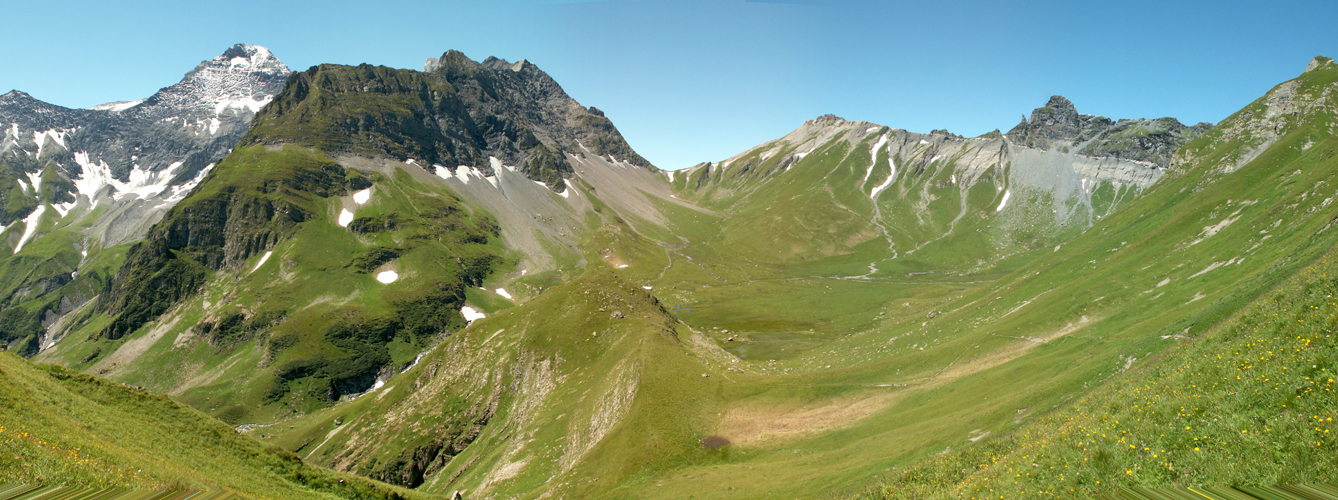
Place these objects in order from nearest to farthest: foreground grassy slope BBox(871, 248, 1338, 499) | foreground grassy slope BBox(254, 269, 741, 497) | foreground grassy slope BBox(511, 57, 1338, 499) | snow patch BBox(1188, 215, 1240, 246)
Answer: foreground grassy slope BBox(871, 248, 1338, 499)
foreground grassy slope BBox(511, 57, 1338, 499)
foreground grassy slope BBox(254, 269, 741, 497)
snow patch BBox(1188, 215, 1240, 246)

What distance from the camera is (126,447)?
2247 centimetres

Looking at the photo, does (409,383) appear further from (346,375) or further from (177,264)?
(177,264)

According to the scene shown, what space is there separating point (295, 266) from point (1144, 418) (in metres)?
234

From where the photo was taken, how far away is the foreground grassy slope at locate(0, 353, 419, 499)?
15.7 metres

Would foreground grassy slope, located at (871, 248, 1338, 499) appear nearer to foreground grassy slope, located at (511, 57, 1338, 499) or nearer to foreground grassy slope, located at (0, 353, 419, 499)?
foreground grassy slope, located at (511, 57, 1338, 499)

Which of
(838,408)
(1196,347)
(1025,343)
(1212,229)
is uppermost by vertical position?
(1212,229)

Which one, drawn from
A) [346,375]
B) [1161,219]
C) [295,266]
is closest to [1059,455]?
[1161,219]

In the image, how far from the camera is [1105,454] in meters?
15.5

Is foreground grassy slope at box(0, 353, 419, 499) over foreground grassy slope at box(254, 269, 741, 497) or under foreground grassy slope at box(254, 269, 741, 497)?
over

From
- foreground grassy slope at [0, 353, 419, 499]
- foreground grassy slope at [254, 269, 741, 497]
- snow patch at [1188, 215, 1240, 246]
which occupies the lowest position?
foreground grassy slope at [254, 269, 741, 497]

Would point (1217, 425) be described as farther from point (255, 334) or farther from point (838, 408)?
point (255, 334)

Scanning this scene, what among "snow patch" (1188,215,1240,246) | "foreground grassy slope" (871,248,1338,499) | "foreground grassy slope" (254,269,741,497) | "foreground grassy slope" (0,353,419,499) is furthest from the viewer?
"snow patch" (1188,215,1240,246)

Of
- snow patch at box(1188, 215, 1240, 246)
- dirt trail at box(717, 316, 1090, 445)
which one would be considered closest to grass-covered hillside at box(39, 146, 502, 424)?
dirt trail at box(717, 316, 1090, 445)

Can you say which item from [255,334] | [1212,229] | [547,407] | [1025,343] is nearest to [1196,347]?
[1025,343]
